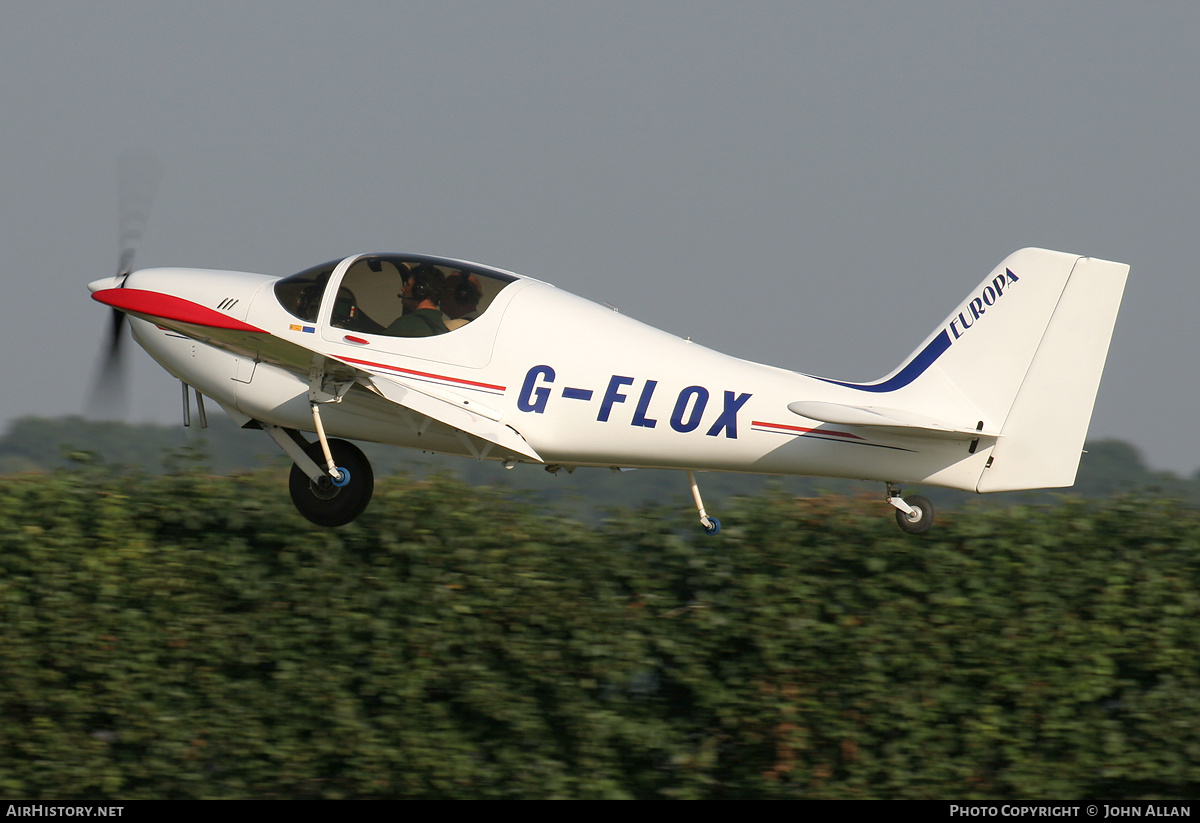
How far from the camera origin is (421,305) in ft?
29.9

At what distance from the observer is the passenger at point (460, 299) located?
905cm

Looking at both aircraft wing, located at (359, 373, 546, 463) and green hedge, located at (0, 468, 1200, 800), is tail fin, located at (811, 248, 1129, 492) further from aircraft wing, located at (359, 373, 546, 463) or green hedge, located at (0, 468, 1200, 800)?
aircraft wing, located at (359, 373, 546, 463)

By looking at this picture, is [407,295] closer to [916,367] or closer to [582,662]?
[582,662]

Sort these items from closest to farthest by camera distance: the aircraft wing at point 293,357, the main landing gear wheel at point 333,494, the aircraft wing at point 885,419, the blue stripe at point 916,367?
the aircraft wing at point 885,419
the aircraft wing at point 293,357
the blue stripe at point 916,367
the main landing gear wheel at point 333,494

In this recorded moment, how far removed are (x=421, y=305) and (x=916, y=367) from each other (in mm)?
3658

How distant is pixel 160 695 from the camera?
9055mm

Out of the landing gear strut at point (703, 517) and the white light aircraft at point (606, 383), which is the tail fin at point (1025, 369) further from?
the landing gear strut at point (703, 517)

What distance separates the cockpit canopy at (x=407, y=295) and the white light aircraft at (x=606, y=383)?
0.01 meters

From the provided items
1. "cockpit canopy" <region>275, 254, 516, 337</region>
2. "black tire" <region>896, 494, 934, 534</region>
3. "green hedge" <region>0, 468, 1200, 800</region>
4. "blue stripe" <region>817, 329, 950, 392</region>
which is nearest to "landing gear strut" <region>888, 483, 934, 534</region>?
"black tire" <region>896, 494, 934, 534</region>

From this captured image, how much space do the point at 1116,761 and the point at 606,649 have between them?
3.80 meters

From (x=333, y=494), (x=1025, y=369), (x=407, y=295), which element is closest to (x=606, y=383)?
(x=407, y=295)

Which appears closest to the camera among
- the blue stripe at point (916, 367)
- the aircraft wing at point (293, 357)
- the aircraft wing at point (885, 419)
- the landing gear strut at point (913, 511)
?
the aircraft wing at point (885, 419)

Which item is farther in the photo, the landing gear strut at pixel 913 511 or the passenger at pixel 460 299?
the passenger at pixel 460 299

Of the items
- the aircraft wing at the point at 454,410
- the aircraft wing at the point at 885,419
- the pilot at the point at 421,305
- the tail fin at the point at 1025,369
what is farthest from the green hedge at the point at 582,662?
the pilot at the point at 421,305
